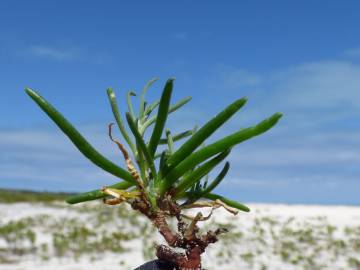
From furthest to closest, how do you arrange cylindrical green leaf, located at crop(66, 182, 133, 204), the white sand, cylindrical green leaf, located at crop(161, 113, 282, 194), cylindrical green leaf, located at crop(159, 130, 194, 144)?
1. the white sand
2. cylindrical green leaf, located at crop(159, 130, 194, 144)
3. cylindrical green leaf, located at crop(66, 182, 133, 204)
4. cylindrical green leaf, located at crop(161, 113, 282, 194)

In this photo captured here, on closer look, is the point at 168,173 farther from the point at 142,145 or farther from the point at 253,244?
the point at 253,244

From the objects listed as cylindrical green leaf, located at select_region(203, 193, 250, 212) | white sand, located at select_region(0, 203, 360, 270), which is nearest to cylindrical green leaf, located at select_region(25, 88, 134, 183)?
cylindrical green leaf, located at select_region(203, 193, 250, 212)

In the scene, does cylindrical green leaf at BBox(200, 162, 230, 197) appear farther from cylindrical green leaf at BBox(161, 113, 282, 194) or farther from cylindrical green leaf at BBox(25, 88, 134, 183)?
cylindrical green leaf at BBox(25, 88, 134, 183)

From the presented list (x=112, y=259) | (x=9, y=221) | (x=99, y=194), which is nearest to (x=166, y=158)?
(x=99, y=194)

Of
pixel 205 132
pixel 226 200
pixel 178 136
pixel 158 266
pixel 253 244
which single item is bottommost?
pixel 158 266

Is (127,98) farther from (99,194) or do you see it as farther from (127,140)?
(99,194)

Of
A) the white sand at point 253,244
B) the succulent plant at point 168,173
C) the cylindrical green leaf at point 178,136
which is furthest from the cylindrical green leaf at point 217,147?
the white sand at point 253,244

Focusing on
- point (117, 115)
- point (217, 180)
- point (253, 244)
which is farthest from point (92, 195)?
point (253, 244)

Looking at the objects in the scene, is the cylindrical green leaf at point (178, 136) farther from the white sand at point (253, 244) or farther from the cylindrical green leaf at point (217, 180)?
the white sand at point (253, 244)
